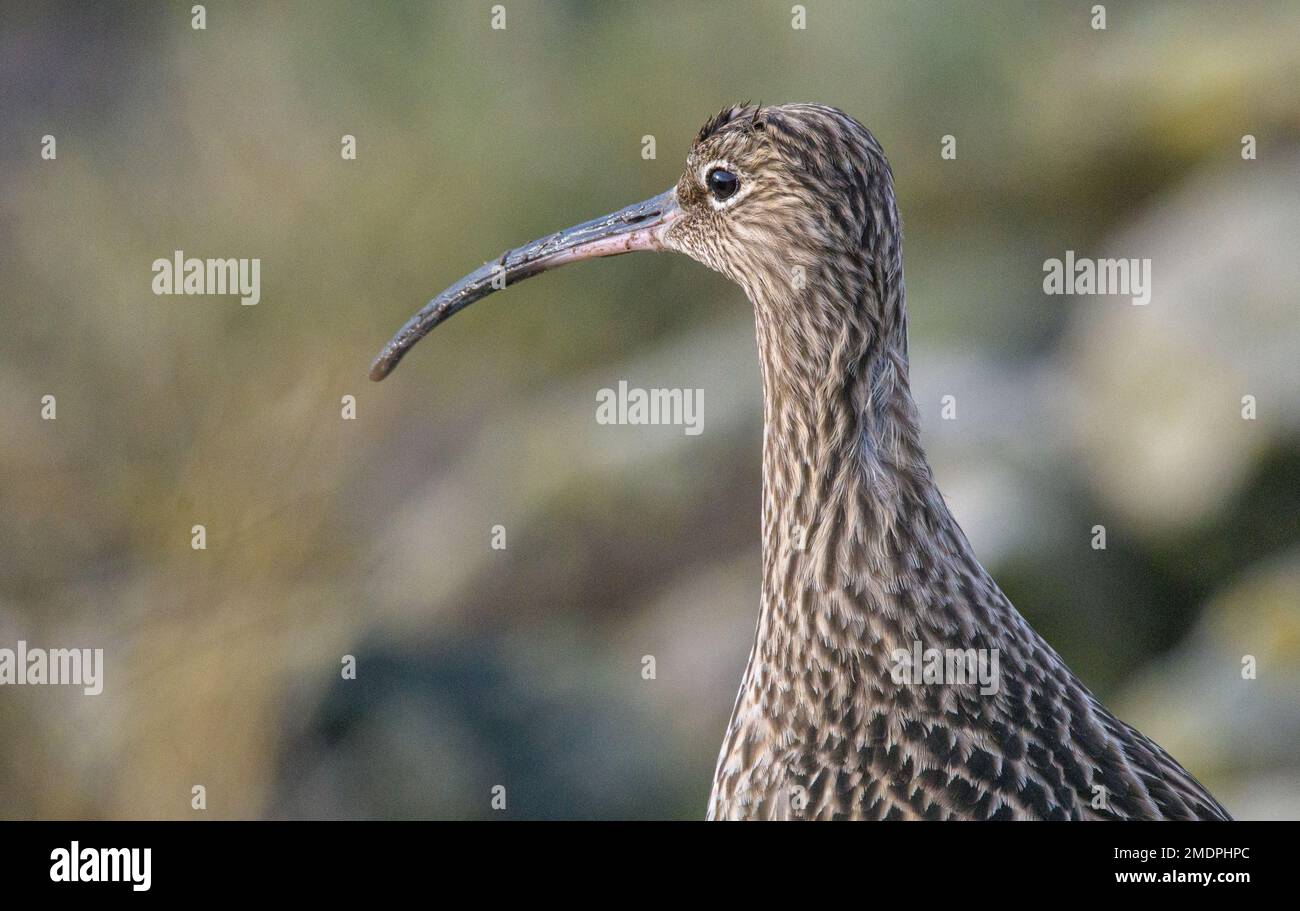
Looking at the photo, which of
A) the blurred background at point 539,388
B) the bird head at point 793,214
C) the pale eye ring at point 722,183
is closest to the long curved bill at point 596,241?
the bird head at point 793,214

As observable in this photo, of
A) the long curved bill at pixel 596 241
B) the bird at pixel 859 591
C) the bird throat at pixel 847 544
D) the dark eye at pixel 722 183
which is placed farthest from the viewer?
the long curved bill at pixel 596 241

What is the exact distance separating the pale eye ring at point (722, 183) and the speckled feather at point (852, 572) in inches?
1.2

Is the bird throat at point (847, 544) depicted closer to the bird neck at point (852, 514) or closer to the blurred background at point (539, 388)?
the bird neck at point (852, 514)

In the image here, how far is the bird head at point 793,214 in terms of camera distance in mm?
3736

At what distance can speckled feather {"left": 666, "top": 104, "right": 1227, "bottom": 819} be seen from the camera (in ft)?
11.6

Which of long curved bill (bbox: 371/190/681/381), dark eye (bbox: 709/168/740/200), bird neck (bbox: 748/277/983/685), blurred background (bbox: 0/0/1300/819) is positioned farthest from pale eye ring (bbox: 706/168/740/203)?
blurred background (bbox: 0/0/1300/819)

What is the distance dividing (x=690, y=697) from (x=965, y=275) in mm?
3449

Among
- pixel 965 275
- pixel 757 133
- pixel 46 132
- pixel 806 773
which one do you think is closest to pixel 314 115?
pixel 46 132

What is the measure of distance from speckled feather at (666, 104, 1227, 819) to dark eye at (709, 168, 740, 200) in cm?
3

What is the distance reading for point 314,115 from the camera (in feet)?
28.9

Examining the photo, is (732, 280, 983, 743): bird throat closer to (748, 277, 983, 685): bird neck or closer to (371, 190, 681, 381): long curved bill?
(748, 277, 983, 685): bird neck

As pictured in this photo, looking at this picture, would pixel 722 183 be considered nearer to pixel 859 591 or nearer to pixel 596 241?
pixel 596 241

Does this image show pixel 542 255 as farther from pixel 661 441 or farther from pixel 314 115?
pixel 314 115

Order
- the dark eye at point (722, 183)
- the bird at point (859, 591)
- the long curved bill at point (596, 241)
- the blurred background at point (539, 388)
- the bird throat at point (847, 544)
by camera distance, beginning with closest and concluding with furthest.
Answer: the bird at point (859, 591), the bird throat at point (847, 544), the dark eye at point (722, 183), the long curved bill at point (596, 241), the blurred background at point (539, 388)
